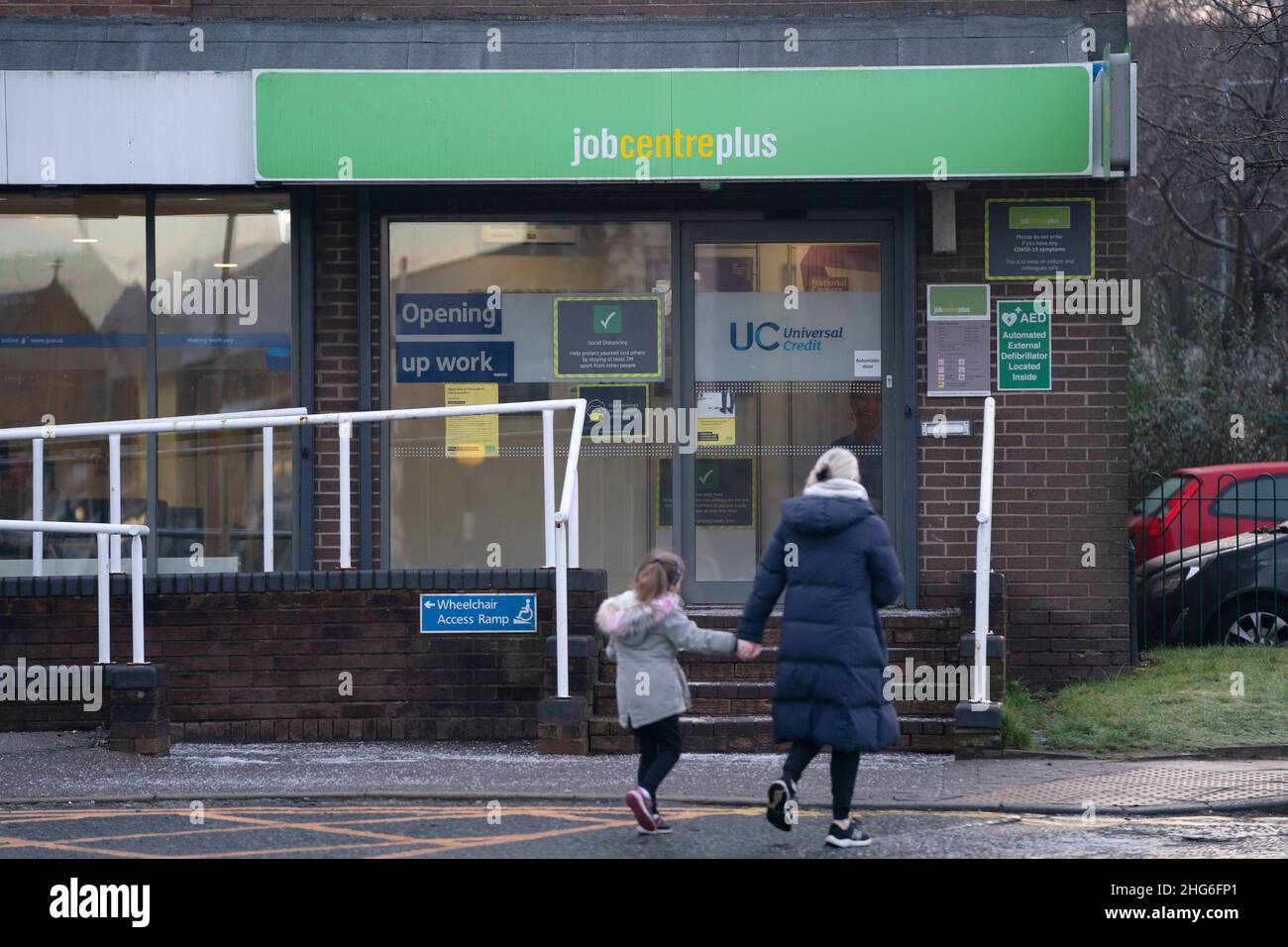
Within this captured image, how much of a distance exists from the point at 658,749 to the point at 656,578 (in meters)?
0.74

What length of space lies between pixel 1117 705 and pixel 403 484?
4.82 meters

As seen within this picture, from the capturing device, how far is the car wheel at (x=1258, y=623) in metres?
12.9

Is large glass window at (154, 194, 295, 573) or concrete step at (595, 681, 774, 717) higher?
large glass window at (154, 194, 295, 573)

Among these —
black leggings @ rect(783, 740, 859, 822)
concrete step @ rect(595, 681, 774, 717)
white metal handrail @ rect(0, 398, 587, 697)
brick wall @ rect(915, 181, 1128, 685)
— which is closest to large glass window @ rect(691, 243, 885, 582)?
brick wall @ rect(915, 181, 1128, 685)

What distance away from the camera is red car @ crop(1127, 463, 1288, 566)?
1359 cm

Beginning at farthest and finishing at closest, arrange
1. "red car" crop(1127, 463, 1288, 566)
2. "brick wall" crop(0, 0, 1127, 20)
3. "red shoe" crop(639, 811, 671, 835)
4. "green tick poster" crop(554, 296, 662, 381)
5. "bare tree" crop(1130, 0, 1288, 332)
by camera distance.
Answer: "bare tree" crop(1130, 0, 1288, 332) → "red car" crop(1127, 463, 1288, 566) → "green tick poster" crop(554, 296, 662, 381) → "brick wall" crop(0, 0, 1127, 20) → "red shoe" crop(639, 811, 671, 835)

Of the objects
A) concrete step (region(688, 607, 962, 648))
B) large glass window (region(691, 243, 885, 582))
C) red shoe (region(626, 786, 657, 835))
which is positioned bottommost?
red shoe (region(626, 786, 657, 835))

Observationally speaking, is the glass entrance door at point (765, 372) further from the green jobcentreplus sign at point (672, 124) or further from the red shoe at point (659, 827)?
the red shoe at point (659, 827)

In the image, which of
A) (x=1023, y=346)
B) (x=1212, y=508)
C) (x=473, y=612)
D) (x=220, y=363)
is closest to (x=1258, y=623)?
(x=1212, y=508)

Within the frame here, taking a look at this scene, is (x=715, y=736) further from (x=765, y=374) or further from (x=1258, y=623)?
(x=1258, y=623)

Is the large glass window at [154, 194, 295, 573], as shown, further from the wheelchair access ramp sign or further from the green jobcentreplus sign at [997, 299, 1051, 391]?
the green jobcentreplus sign at [997, 299, 1051, 391]

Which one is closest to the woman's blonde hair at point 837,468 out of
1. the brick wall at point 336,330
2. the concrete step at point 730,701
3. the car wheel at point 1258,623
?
the concrete step at point 730,701

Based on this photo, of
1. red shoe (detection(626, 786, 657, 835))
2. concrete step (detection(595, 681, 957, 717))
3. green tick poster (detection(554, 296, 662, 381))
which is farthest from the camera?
green tick poster (detection(554, 296, 662, 381))

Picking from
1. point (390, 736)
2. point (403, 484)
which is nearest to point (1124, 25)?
point (403, 484)
